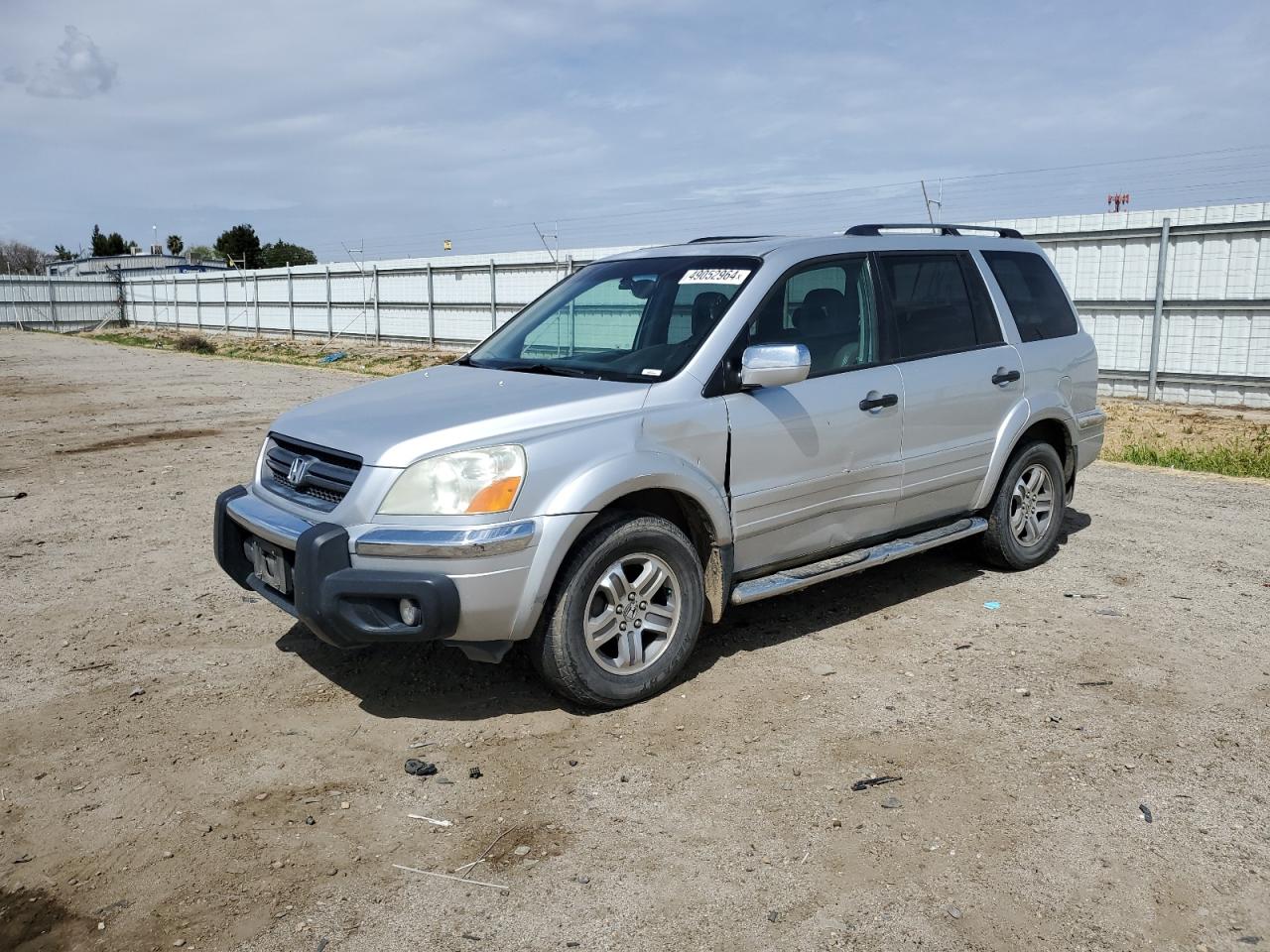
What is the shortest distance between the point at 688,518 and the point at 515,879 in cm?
186

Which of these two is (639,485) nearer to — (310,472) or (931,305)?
(310,472)

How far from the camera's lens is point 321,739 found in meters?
4.19

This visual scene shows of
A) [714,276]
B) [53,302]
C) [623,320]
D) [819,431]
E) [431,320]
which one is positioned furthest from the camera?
[53,302]

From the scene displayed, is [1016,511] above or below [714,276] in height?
below

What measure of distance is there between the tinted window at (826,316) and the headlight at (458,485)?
143 cm

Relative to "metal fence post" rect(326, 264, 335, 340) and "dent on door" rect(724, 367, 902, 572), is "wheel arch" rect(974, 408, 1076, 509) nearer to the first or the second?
"dent on door" rect(724, 367, 902, 572)

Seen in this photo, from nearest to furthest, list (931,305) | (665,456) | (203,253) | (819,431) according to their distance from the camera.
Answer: (665,456) < (819,431) < (931,305) < (203,253)

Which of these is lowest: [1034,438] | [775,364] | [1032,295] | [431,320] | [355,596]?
[355,596]

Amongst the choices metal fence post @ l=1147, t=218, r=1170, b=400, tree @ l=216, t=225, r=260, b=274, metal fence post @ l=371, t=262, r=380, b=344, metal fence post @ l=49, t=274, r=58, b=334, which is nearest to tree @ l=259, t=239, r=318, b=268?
tree @ l=216, t=225, r=260, b=274

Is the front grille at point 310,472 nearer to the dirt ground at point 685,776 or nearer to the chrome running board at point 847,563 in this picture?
the dirt ground at point 685,776

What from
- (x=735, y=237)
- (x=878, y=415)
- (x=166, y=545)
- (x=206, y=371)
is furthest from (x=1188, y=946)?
(x=206, y=371)

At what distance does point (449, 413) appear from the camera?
4.30m

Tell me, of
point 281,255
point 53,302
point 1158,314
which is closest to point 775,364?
point 1158,314

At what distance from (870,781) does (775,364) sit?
68.8 inches
